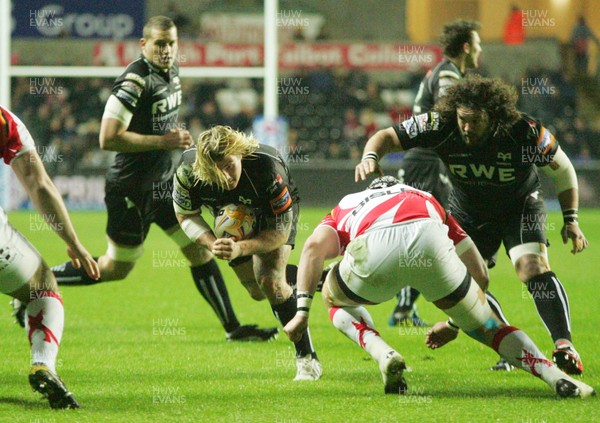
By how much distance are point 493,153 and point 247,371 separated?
198 centimetres

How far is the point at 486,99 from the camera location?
5.57 meters

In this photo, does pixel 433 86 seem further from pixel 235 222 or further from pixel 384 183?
pixel 235 222

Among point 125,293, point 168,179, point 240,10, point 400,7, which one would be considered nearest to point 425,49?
point 400,7

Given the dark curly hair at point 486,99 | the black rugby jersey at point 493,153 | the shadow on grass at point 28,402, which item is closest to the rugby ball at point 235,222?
the black rugby jersey at point 493,153

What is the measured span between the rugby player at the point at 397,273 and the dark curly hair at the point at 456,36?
2.86 meters

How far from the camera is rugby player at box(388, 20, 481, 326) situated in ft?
25.6

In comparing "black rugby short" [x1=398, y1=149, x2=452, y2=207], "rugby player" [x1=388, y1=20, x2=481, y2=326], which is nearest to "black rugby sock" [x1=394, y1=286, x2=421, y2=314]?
"rugby player" [x1=388, y1=20, x2=481, y2=326]

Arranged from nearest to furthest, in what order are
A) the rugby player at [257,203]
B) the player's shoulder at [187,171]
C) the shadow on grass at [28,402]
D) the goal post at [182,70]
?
the shadow on grass at [28,402] < the rugby player at [257,203] < the player's shoulder at [187,171] < the goal post at [182,70]

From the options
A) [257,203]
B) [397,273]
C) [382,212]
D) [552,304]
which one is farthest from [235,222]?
[552,304]

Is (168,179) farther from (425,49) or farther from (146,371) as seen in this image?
(425,49)

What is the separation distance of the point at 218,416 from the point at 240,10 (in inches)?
906

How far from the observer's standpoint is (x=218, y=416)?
473cm

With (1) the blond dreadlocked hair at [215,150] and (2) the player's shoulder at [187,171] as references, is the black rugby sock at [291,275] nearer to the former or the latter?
(2) the player's shoulder at [187,171]

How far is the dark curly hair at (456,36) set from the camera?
7.81m
